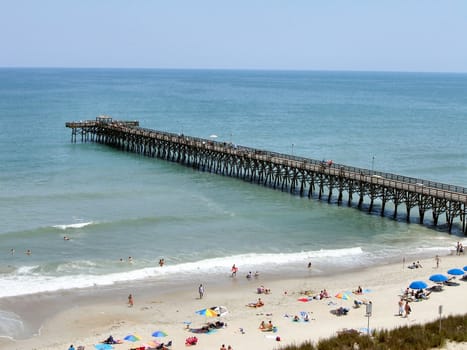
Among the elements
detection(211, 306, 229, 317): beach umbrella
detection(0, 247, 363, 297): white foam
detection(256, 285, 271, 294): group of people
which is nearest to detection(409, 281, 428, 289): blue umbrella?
detection(256, 285, 271, 294): group of people

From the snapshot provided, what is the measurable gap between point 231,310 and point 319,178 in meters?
25.4

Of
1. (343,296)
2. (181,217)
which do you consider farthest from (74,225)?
(343,296)

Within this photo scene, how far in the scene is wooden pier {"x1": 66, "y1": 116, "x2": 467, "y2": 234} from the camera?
43906mm

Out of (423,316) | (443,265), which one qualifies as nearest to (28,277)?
(423,316)

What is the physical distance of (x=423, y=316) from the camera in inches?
1067

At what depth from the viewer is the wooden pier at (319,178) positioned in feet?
144

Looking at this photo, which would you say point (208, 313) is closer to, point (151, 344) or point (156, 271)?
point (151, 344)

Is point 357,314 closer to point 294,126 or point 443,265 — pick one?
point 443,265

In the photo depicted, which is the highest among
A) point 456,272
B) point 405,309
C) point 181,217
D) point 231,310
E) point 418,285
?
point 456,272

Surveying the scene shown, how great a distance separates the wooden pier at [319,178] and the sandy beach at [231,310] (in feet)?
33.5

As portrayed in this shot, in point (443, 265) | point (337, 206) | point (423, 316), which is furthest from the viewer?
point (337, 206)

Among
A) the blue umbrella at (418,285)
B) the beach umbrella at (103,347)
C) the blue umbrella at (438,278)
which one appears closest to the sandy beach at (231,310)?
the beach umbrella at (103,347)

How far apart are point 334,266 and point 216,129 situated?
65.9 meters

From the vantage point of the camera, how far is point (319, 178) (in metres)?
52.8
